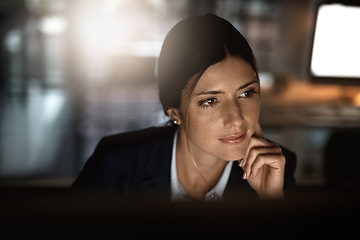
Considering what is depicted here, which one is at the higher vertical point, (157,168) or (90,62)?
(90,62)

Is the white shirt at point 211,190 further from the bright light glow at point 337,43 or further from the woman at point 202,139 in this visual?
the bright light glow at point 337,43

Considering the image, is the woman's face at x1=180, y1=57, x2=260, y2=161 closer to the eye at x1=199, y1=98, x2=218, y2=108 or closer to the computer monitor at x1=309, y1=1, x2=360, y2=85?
the eye at x1=199, y1=98, x2=218, y2=108

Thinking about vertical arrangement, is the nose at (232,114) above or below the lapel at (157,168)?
above

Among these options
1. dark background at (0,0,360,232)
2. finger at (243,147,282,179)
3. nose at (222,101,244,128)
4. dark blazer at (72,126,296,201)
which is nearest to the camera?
nose at (222,101,244,128)

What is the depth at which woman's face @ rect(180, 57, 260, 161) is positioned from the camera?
2.75ft

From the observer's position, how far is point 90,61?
4.02 meters

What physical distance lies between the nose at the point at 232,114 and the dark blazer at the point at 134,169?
0.97 ft

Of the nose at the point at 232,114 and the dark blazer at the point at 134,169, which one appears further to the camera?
the dark blazer at the point at 134,169

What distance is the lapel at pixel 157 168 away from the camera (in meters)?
1.11

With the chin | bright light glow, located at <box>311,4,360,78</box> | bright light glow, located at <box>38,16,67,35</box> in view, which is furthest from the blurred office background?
the chin

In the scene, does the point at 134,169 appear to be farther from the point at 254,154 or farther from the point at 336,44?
the point at 336,44

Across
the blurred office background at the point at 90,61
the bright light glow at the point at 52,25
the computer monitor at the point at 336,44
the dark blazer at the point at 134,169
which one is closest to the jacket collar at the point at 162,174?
the dark blazer at the point at 134,169

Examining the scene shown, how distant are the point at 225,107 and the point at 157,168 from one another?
0.40m

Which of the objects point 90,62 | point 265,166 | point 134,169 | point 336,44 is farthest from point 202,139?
point 90,62
